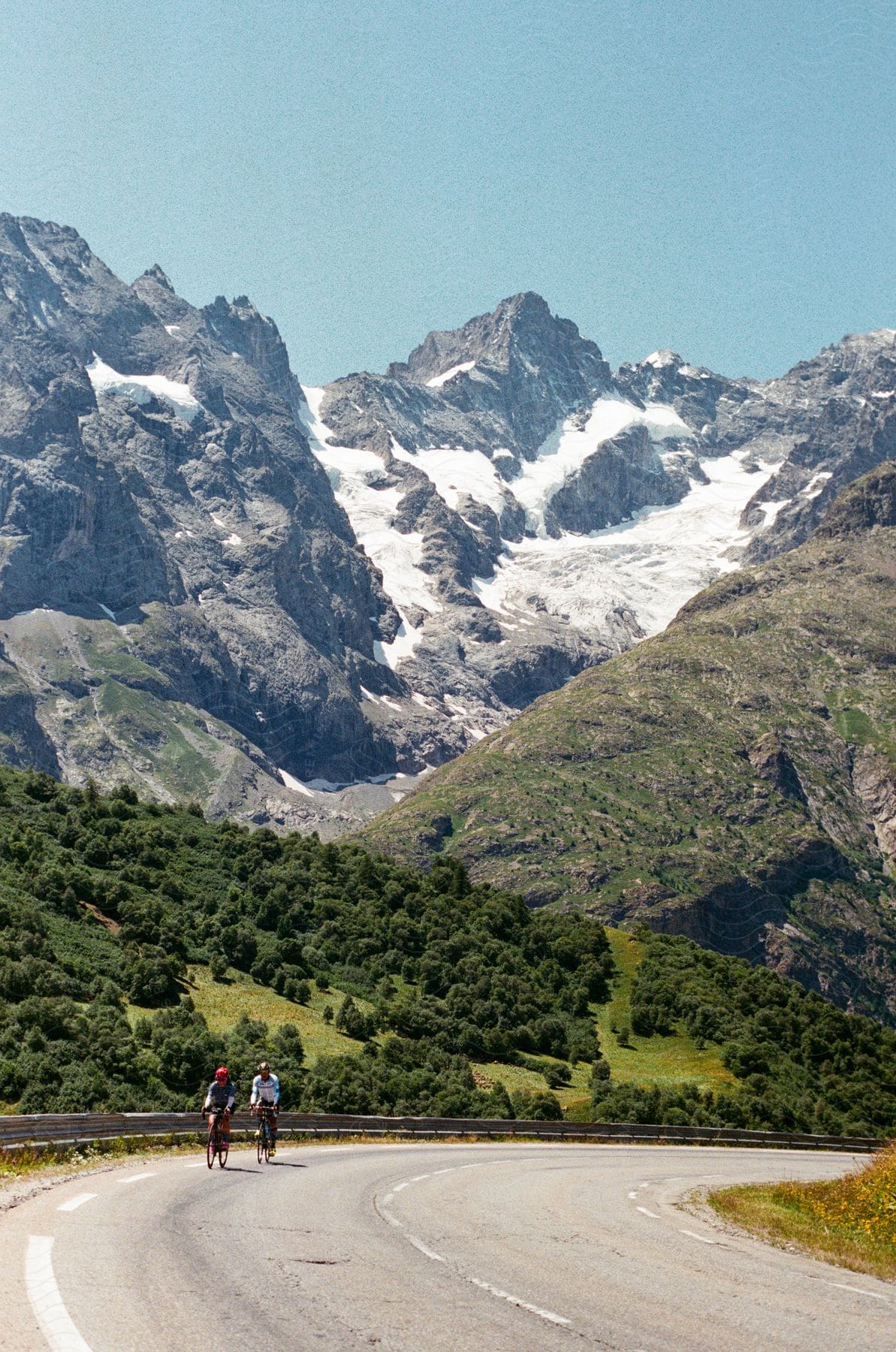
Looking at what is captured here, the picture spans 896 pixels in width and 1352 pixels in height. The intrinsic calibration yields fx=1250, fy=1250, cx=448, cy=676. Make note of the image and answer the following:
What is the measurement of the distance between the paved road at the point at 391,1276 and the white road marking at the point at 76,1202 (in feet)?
0.23

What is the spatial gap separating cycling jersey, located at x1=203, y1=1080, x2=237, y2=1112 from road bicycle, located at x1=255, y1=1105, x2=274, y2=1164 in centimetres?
340

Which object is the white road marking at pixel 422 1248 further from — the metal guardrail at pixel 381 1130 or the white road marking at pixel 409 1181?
the metal guardrail at pixel 381 1130

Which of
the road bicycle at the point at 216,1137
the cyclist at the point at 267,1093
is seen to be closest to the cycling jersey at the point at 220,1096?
the road bicycle at the point at 216,1137

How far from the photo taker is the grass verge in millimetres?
22033

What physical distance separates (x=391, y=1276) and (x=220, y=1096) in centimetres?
1837

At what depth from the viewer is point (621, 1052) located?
111688mm

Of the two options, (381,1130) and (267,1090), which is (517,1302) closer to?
(267,1090)

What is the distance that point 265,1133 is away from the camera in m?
36.9

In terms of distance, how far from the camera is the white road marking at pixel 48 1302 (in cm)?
1159

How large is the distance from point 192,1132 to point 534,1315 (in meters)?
30.5

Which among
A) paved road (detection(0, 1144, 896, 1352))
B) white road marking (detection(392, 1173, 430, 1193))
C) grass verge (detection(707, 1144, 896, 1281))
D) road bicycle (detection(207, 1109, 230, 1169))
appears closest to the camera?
paved road (detection(0, 1144, 896, 1352))

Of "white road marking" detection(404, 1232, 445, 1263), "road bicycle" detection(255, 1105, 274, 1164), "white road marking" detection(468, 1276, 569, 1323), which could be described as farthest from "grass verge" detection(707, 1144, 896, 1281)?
"road bicycle" detection(255, 1105, 274, 1164)

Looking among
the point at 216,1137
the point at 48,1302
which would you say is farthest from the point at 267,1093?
the point at 48,1302

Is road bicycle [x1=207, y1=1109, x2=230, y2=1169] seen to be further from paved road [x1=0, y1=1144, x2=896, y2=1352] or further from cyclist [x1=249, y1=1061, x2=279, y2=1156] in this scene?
paved road [x1=0, y1=1144, x2=896, y2=1352]
